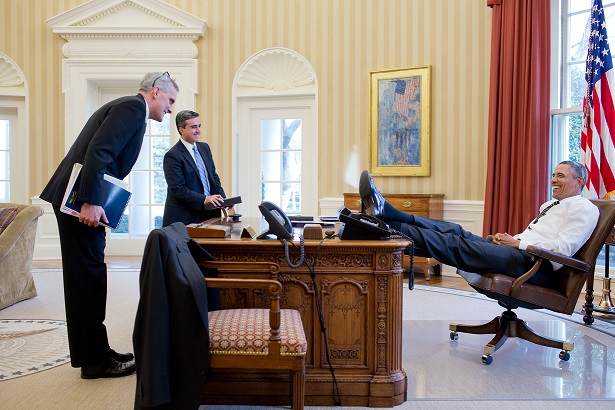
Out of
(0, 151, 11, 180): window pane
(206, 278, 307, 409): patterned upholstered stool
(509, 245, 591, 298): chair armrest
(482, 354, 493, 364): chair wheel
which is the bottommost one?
(482, 354, 493, 364): chair wheel

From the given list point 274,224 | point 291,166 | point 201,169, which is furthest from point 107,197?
point 291,166

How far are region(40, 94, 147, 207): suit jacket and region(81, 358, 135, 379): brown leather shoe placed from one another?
868 millimetres

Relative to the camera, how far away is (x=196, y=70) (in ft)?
24.5

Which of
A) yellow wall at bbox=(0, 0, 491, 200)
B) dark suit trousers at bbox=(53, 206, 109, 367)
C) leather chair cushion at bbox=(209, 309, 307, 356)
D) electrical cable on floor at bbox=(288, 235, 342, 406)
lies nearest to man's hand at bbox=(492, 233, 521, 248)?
electrical cable on floor at bbox=(288, 235, 342, 406)

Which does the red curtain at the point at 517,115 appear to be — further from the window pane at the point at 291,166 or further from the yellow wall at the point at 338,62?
the window pane at the point at 291,166

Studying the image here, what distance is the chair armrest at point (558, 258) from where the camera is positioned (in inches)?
134

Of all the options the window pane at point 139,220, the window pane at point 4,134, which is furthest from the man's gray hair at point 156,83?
the window pane at point 4,134

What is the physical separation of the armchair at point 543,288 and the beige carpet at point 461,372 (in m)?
0.12

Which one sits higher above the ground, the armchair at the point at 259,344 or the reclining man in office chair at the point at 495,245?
the reclining man in office chair at the point at 495,245

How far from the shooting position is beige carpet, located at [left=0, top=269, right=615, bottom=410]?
2859 mm

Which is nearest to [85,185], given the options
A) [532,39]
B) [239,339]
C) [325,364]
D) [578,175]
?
[239,339]

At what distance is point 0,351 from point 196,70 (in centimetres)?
459

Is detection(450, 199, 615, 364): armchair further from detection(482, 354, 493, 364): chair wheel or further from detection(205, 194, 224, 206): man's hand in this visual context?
detection(205, 194, 224, 206): man's hand

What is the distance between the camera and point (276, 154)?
7773 mm
